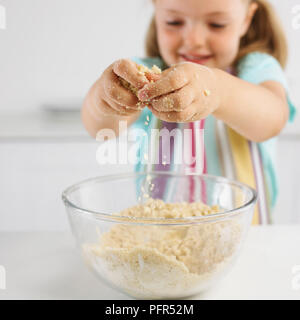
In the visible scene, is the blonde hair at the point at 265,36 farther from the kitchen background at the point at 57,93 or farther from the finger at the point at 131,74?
the finger at the point at 131,74

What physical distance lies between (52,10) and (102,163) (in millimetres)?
514

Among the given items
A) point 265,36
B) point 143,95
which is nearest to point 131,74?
point 143,95

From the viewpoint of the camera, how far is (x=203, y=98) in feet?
1.05

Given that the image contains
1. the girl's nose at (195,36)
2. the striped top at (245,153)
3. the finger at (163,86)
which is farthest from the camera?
the striped top at (245,153)

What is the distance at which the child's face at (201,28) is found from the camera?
539mm

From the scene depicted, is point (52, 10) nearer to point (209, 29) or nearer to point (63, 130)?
point (63, 130)

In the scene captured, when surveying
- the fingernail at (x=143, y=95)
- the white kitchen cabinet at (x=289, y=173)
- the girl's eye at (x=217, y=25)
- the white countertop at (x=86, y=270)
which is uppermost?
the girl's eye at (x=217, y=25)

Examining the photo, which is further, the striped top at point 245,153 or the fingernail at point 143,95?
the striped top at point 245,153

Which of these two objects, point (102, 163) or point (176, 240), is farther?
point (102, 163)

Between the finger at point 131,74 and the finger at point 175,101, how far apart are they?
0.02 metres

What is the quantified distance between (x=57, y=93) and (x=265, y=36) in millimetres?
769

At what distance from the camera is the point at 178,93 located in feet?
0.93

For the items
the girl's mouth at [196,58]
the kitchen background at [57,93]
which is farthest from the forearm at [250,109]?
the kitchen background at [57,93]

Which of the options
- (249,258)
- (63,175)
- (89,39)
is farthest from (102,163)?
(249,258)
